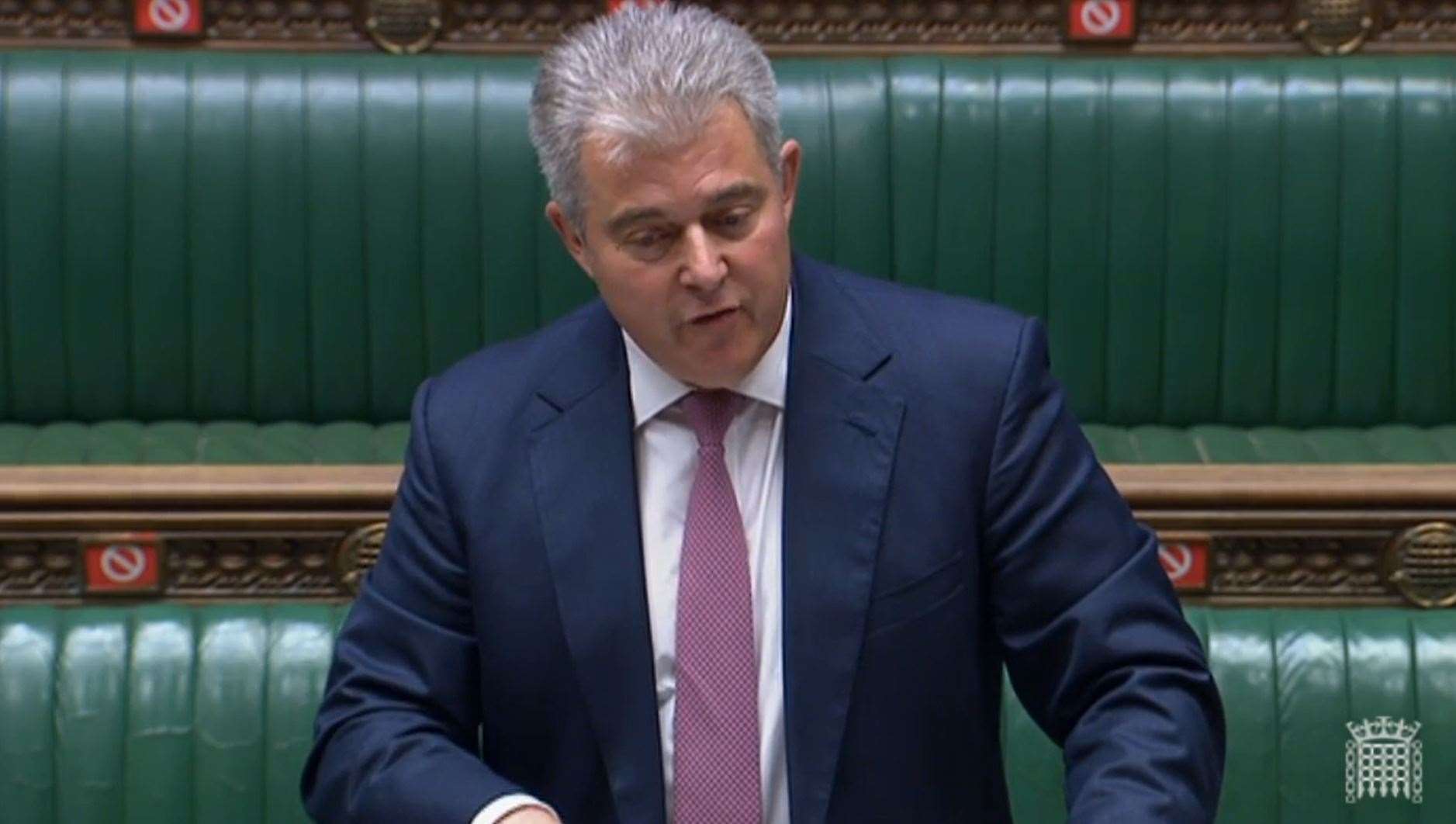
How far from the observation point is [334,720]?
101 cm

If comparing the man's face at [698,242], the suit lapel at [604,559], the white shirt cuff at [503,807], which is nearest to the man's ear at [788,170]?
the man's face at [698,242]

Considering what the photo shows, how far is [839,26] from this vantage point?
2.13 metres

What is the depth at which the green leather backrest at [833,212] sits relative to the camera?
2.05 metres

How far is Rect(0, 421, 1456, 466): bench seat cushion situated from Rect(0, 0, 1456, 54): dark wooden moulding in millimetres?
316

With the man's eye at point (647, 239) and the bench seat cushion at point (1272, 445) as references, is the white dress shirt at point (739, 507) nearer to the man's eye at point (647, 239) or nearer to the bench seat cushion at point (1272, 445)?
the man's eye at point (647, 239)

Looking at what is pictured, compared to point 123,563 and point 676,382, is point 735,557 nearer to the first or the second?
point 676,382

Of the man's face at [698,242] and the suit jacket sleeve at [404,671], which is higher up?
the man's face at [698,242]

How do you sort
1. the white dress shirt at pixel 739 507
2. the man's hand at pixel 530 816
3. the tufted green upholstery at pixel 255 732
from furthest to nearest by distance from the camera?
the tufted green upholstery at pixel 255 732 < the white dress shirt at pixel 739 507 < the man's hand at pixel 530 816

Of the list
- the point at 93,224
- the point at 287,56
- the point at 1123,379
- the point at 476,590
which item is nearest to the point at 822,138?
the point at 1123,379

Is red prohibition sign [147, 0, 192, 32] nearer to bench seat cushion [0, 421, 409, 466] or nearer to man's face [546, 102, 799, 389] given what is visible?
bench seat cushion [0, 421, 409, 466]

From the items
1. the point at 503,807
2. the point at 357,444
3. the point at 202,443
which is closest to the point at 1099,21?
the point at 357,444

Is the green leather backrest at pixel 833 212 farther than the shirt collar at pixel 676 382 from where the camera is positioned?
Yes

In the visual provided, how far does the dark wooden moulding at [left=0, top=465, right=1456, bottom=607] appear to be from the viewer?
→ 180 cm

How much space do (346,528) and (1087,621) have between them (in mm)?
934
